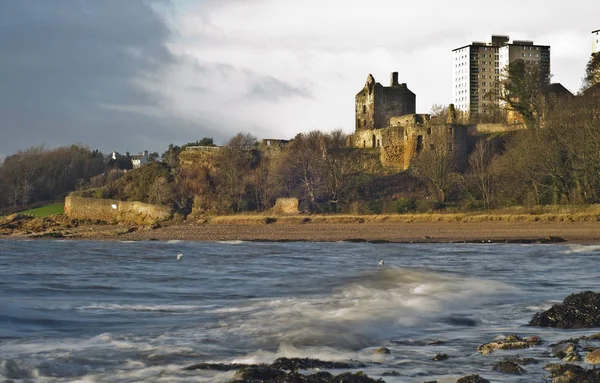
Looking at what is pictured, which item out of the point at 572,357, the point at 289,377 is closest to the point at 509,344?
the point at 572,357

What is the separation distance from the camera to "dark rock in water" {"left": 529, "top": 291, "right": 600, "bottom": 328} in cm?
1338

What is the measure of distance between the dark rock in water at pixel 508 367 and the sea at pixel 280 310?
0.17 metres

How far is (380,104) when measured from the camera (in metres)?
68.1

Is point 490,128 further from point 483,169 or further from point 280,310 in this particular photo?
point 280,310

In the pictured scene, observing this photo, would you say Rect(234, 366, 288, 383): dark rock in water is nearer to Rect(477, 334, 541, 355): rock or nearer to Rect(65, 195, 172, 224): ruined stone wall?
Rect(477, 334, 541, 355): rock

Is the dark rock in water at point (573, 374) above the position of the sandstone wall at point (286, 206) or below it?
below

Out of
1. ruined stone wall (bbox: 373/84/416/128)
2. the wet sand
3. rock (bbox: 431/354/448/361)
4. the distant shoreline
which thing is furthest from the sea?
ruined stone wall (bbox: 373/84/416/128)

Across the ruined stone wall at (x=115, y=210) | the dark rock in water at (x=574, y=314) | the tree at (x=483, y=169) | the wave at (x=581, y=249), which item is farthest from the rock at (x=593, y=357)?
the ruined stone wall at (x=115, y=210)

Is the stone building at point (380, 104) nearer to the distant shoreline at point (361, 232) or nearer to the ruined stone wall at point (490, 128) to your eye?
the ruined stone wall at point (490, 128)

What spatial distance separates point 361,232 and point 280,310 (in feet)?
90.3

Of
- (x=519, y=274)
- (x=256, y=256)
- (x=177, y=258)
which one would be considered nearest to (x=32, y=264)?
(x=177, y=258)

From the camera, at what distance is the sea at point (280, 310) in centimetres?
1106

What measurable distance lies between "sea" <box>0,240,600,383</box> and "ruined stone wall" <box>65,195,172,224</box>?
25.0 meters

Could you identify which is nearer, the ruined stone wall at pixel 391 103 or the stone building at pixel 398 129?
the stone building at pixel 398 129
